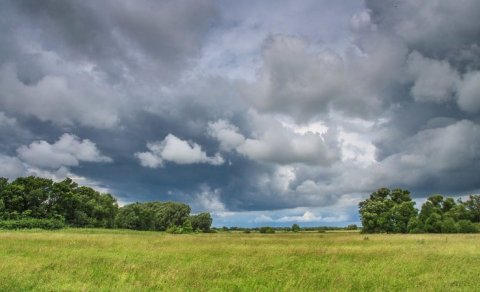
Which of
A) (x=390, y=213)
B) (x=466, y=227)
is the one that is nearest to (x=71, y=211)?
(x=390, y=213)

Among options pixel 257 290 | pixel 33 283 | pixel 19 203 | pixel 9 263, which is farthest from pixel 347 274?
pixel 19 203

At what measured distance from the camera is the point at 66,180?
9438 centimetres

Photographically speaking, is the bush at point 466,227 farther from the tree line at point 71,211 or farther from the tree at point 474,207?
the tree line at point 71,211

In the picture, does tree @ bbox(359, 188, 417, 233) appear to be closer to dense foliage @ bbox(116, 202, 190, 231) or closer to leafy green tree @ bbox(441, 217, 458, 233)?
leafy green tree @ bbox(441, 217, 458, 233)

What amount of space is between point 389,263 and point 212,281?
9805 mm

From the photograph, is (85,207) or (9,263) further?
(85,207)

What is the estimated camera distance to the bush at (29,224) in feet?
211

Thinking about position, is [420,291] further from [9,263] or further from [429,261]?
[9,263]

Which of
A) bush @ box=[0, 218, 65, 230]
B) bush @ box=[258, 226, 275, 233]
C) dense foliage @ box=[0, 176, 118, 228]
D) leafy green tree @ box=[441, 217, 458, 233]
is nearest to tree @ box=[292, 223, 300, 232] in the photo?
bush @ box=[258, 226, 275, 233]

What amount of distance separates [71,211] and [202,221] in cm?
3675

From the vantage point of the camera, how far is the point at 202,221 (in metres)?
114

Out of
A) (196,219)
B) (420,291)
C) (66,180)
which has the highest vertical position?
(66,180)

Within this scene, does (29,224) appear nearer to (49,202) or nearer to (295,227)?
(49,202)

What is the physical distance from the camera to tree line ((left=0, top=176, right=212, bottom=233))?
74562 mm
